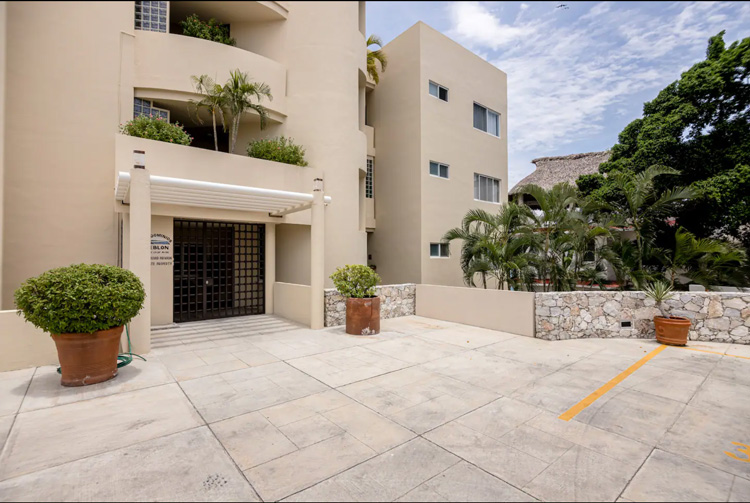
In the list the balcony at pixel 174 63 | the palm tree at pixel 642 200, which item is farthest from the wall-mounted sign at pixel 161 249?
the palm tree at pixel 642 200

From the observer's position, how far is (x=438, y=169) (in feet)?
52.6

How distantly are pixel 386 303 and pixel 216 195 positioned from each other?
19.0ft

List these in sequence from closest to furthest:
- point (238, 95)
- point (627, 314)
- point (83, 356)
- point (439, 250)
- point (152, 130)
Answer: point (83, 356) < point (627, 314) < point (152, 130) < point (238, 95) < point (439, 250)

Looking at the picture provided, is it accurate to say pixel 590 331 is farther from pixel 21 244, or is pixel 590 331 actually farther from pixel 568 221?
pixel 21 244

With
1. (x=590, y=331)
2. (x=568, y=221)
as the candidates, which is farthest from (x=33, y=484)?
(x=568, y=221)

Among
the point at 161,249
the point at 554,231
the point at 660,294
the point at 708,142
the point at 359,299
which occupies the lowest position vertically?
the point at 359,299

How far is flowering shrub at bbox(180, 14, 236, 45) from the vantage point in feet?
39.0

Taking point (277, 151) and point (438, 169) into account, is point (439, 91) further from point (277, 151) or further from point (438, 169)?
point (277, 151)

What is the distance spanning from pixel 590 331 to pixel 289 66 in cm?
1247

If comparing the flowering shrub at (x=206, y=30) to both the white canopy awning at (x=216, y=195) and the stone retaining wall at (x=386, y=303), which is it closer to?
the white canopy awning at (x=216, y=195)

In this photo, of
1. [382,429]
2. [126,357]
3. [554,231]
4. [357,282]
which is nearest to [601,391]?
[382,429]

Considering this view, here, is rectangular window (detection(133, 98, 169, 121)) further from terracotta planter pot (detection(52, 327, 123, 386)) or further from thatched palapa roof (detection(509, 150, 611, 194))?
thatched palapa roof (detection(509, 150, 611, 194))

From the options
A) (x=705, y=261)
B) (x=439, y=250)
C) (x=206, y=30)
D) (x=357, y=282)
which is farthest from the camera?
(x=439, y=250)

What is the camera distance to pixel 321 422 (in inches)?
175
